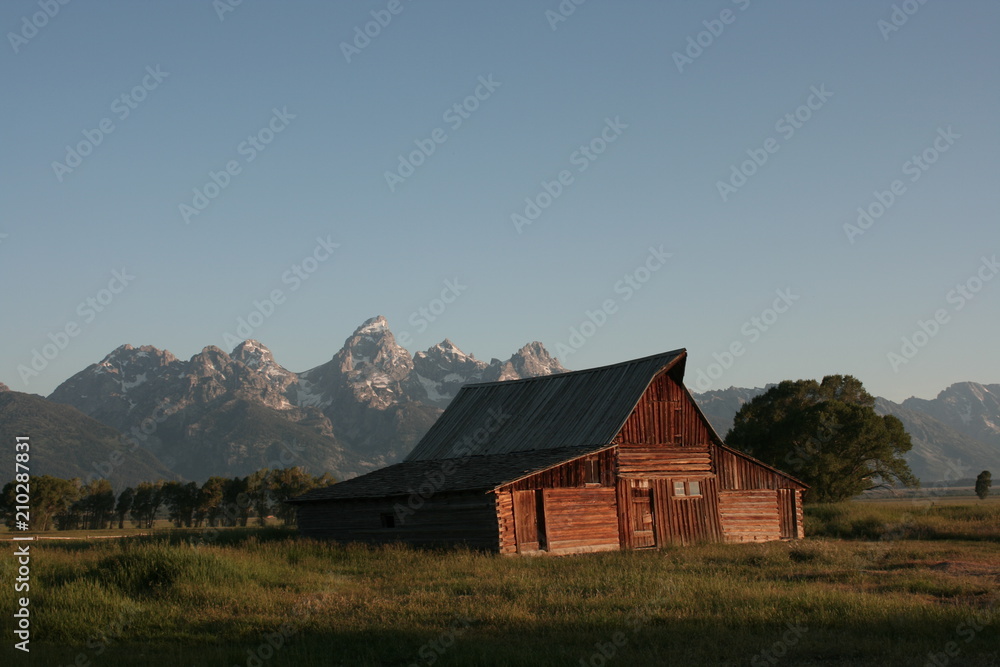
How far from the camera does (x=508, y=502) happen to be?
2788 centimetres

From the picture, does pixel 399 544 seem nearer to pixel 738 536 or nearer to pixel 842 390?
pixel 738 536

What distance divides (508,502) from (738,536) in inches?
451

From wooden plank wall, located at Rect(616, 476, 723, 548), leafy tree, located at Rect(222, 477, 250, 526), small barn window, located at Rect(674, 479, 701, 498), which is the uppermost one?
small barn window, located at Rect(674, 479, 701, 498)

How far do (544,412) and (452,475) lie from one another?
6069mm

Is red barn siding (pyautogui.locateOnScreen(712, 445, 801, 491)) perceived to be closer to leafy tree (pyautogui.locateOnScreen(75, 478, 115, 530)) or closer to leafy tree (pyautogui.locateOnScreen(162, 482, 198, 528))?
leafy tree (pyautogui.locateOnScreen(162, 482, 198, 528))

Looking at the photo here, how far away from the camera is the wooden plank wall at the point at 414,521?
91.4 ft

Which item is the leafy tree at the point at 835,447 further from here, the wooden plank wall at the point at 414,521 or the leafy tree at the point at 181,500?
the leafy tree at the point at 181,500

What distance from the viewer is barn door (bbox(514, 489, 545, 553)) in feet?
91.5

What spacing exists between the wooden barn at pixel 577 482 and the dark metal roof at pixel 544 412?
7cm

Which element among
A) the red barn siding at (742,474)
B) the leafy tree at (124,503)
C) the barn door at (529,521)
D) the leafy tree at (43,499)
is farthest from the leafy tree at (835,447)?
the leafy tree at (124,503)

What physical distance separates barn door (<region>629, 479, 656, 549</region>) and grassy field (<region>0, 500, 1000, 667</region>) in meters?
6.87

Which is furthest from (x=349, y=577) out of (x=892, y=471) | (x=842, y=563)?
(x=892, y=471)

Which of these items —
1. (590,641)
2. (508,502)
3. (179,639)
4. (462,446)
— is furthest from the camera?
(462,446)

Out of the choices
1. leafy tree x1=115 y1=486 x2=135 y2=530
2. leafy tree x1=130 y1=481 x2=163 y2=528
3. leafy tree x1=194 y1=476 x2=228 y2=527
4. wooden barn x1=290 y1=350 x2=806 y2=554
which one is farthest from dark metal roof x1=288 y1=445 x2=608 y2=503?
leafy tree x1=115 y1=486 x2=135 y2=530
